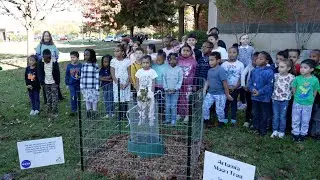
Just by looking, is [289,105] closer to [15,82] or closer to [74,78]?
[74,78]

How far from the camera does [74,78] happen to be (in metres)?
6.88

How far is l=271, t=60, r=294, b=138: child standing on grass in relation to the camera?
529 cm

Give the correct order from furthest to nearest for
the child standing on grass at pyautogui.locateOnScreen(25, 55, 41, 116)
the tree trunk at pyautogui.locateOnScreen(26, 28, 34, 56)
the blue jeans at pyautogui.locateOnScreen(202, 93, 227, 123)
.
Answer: the tree trunk at pyautogui.locateOnScreen(26, 28, 34, 56) → the child standing on grass at pyautogui.locateOnScreen(25, 55, 41, 116) → the blue jeans at pyautogui.locateOnScreen(202, 93, 227, 123)

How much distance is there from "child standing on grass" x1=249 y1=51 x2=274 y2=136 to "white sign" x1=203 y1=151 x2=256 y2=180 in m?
2.51

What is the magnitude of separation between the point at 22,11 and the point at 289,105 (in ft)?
40.9

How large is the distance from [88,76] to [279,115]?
11.7ft

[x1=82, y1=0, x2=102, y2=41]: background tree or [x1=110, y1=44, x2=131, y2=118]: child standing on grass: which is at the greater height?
[x1=82, y1=0, x2=102, y2=41]: background tree

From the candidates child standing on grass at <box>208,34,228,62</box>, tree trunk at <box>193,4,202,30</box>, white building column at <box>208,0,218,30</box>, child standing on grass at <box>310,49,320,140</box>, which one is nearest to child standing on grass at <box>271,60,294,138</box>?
child standing on grass at <box>310,49,320,140</box>

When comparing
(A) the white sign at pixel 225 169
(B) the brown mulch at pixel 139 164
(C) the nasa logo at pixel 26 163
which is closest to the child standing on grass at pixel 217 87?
(B) the brown mulch at pixel 139 164

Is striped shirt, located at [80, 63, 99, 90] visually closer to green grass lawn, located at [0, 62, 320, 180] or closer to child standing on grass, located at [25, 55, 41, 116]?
green grass lawn, located at [0, 62, 320, 180]

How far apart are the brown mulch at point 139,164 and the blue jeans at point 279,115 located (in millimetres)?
1615

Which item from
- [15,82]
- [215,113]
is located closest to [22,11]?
[15,82]

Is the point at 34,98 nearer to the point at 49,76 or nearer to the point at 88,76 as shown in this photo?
the point at 49,76

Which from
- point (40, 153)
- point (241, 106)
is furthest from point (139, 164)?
point (241, 106)
